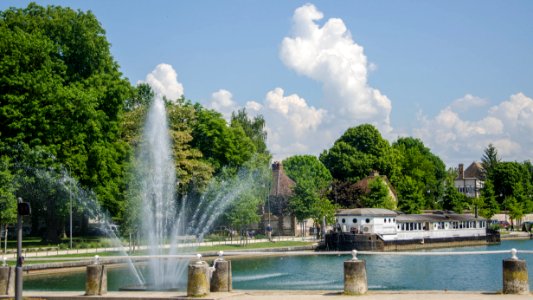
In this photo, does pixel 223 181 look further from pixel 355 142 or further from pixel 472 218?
pixel 355 142

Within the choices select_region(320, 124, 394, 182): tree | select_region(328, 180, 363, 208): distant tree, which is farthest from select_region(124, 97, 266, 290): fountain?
select_region(320, 124, 394, 182): tree

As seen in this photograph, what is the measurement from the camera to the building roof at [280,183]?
359 feet

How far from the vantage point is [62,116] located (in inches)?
2480

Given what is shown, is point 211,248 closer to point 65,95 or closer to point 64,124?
point 64,124

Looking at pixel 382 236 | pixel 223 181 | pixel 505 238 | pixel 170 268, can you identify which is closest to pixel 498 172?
pixel 505 238

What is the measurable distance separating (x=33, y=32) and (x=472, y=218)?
70.5 meters

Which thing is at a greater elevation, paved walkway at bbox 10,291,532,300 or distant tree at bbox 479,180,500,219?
distant tree at bbox 479,180,500,219

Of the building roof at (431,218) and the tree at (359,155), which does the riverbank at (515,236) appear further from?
the tree at (359,155)

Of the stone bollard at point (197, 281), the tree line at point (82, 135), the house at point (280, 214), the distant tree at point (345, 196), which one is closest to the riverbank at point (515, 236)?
the distant tree at point (345, 196)

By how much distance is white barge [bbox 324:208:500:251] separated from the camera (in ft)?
282

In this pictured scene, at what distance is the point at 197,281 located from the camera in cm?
2119

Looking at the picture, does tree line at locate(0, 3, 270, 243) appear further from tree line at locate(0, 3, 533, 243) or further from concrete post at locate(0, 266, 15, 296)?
concrete post at locate(0, 266, 15, 296)

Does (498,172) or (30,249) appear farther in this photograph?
(498,172)

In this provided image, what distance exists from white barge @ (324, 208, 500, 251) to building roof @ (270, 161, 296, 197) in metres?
14.1
